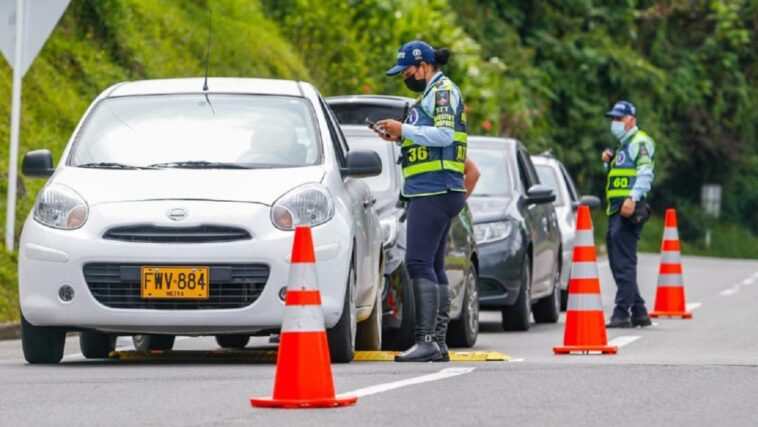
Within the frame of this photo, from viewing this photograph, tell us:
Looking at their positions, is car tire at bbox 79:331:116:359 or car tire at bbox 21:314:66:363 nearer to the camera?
car tire at bbox 21:314:66:363

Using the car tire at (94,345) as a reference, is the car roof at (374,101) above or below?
above

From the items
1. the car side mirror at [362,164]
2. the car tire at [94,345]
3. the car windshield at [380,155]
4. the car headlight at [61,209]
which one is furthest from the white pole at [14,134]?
the car side mirror at [362,164]

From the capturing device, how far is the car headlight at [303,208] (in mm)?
11305

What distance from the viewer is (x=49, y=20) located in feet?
58.7

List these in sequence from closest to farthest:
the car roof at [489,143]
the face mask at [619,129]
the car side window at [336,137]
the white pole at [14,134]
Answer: the car side window at [336,137] → the white pole at [14,134] → the face mask at [619,129] → the car roof at [489,143]

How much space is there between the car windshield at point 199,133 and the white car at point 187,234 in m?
0.01

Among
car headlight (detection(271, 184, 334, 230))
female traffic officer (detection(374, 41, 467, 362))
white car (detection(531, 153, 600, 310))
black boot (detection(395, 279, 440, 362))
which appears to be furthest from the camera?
white car (detection(531, 153, 600, 310))

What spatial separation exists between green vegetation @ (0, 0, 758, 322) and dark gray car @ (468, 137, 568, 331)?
3.85 metres

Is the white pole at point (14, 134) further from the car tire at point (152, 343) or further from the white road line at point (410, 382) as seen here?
the white road line at point (410, 382)

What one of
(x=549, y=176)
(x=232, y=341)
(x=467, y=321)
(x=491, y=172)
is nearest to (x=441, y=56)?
(x=467, y=321)

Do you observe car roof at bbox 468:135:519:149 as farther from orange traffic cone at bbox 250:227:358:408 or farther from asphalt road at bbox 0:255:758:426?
orange traffic cone at bbox 250:227:358:408

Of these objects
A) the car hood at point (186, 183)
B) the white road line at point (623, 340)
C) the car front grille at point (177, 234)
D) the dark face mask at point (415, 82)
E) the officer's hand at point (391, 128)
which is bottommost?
the white road line at point (623, 340)

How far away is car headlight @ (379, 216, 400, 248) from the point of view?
44.4ft

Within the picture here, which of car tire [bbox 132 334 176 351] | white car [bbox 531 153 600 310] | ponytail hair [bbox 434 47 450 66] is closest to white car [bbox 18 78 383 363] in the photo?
ponytail hair [bbox 434 47 450 66]
